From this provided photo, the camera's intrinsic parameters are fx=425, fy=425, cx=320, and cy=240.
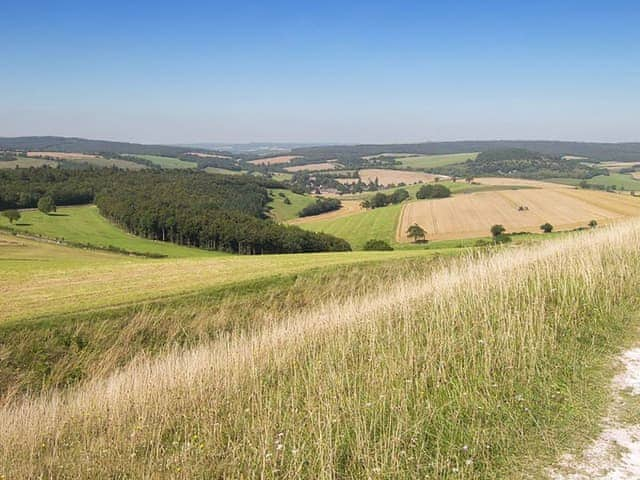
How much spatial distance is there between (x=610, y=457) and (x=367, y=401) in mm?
2392

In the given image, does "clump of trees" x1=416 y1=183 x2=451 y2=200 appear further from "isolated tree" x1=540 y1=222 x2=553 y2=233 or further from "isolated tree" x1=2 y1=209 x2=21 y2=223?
"isolated tree" x1=2 y1=209 x2=21 y2=223

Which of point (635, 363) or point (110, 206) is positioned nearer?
point (635, 363)

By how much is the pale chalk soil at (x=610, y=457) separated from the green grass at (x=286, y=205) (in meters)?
117

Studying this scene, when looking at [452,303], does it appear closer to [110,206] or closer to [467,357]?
[467,357]

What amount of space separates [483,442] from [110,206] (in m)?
101

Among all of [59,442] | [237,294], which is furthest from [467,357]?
[237,294]

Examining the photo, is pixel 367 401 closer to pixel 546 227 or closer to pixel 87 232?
pixel 546 227

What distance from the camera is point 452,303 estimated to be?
26.1ft

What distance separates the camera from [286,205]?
13500cm

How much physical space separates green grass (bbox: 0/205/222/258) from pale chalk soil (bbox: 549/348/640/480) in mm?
64869

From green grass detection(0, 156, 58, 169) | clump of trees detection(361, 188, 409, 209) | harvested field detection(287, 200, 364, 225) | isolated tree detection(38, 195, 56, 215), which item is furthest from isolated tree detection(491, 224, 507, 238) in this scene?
green grass detection(0, 156, 58, 169)

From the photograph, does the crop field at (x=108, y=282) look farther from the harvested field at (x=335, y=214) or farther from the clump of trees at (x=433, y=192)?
the clump of trees at (x=433, y=192)

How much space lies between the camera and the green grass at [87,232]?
68838 mm

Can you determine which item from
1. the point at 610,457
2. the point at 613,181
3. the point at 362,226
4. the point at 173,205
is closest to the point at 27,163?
the point at 173,205
